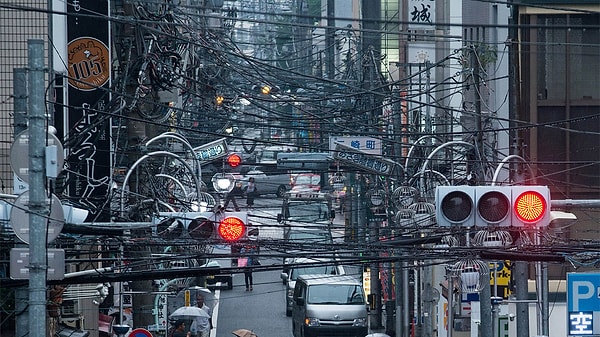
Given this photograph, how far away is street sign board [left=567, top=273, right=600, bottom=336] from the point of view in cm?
1670

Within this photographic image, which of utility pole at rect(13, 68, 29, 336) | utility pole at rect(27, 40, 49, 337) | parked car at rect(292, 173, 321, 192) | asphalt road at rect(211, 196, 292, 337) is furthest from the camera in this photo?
parked car at rect(292, 173, 321, 192)

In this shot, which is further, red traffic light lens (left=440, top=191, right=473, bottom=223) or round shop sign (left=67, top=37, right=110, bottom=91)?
round shop sign (left=67, top=37, right=110, bottom=91)

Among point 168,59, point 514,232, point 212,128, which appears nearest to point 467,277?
point 514,232

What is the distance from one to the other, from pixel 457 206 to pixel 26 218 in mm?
4389

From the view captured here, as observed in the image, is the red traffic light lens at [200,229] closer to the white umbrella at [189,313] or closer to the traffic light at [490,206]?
the traffic light at [490,206]

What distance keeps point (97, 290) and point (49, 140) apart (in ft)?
31.0

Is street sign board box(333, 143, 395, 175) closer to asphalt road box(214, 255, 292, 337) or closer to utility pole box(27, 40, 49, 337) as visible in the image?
asphalt road box(214, 255, 292, 337)

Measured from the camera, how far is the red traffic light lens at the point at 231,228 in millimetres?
14664

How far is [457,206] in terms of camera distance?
40.4 feet

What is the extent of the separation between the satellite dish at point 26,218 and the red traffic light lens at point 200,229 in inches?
111

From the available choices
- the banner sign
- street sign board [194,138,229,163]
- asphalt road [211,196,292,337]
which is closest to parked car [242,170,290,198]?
asphalt road [211,196,292,337]

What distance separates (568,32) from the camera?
2533 cm

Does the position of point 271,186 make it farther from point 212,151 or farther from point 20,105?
point 20,105

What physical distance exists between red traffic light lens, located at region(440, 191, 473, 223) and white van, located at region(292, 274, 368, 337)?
23.6 m
